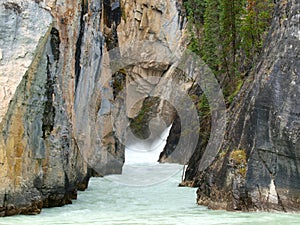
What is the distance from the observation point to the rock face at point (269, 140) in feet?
33.1

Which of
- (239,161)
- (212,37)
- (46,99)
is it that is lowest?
(239,161)

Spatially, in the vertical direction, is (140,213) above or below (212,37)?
below

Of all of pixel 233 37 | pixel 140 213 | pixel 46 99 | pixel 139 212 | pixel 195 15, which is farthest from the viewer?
pixel 195 15

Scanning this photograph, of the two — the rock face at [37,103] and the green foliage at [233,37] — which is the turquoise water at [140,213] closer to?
the rock face at [37,103]

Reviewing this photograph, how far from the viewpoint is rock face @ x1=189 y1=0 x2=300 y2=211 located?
1009cm

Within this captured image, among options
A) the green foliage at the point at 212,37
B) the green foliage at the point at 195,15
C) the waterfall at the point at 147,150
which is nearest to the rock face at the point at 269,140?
the green foliage at the point at 212,37

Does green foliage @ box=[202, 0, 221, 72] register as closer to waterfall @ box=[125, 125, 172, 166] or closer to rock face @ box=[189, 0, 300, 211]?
rock face @ box=[189, 0, 300, 211]

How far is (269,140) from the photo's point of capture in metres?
10.5

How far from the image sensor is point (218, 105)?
66.5 ft

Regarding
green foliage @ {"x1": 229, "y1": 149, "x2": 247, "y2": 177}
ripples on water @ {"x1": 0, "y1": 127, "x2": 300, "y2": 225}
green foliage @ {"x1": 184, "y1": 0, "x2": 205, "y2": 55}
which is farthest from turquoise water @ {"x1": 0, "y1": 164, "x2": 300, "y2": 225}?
green foliage @ {"x1": 184, "y1": 0, "x2": 205, "y2": 55}

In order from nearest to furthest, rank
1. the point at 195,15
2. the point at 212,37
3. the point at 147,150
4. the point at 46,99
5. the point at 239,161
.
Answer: the point at 239,161 → the point at 46,99 → the point at 212,37 → the point at 195,15 → the point at 147,150

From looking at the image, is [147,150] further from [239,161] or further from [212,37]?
[239,161]

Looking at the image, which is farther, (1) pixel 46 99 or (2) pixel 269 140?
(1) pixel 46 99

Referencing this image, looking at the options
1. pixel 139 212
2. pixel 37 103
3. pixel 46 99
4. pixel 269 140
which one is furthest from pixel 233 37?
pixel 139 212
